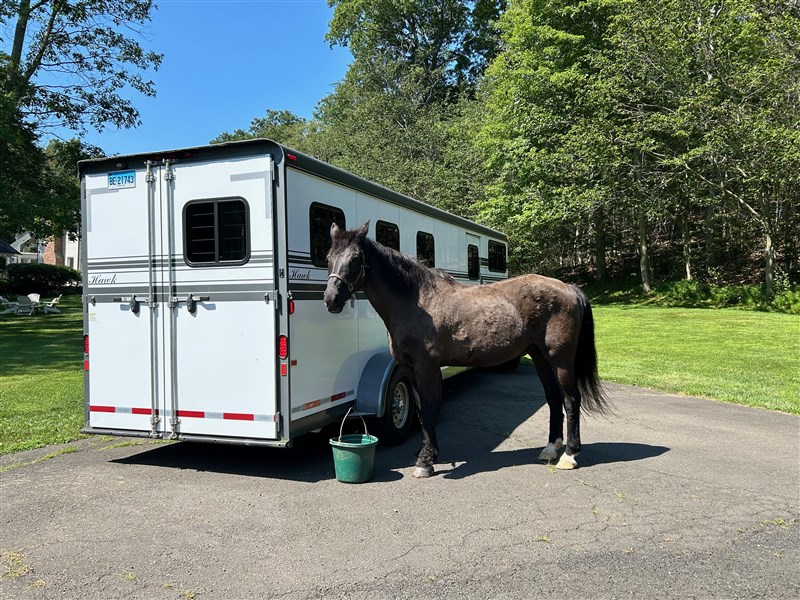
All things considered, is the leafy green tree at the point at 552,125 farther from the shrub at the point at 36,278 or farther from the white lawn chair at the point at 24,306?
the shrub at the point at 36,278

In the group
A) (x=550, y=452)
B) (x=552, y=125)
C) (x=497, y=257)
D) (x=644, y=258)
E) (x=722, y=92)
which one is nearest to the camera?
(x=550, y=452)

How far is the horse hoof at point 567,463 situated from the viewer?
567 cm

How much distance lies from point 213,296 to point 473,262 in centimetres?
623

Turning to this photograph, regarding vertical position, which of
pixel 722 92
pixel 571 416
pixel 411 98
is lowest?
pixel 571 416

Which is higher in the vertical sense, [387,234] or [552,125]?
[552,125]

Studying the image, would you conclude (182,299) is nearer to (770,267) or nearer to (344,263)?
(344,263)

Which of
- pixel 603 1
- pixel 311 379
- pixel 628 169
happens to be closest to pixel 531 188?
pixel 628 169

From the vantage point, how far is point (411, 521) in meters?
4.39

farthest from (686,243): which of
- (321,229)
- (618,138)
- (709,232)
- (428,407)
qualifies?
(321,229)

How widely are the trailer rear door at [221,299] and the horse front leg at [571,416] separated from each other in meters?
2.86

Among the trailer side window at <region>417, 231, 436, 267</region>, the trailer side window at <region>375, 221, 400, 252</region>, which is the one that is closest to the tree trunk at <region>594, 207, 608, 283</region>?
the trailer side window at <region>417, 231, 436, 267</region>

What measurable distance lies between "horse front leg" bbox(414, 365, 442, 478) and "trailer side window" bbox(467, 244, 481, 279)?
16.2ft

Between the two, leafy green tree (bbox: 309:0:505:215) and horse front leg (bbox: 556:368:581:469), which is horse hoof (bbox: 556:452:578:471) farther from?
leafy green tree (bbox: 309:0:505:215)

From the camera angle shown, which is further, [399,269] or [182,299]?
[399,269]
